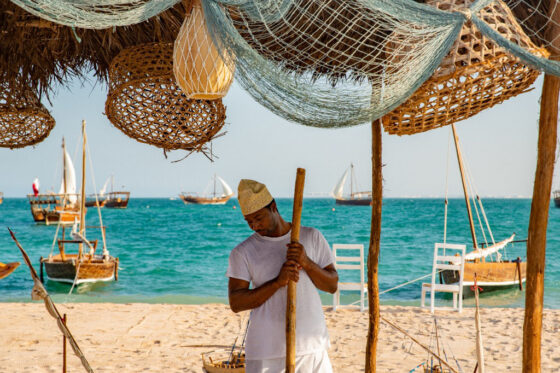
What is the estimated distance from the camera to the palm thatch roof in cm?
232

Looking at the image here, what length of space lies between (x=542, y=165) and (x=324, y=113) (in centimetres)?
73

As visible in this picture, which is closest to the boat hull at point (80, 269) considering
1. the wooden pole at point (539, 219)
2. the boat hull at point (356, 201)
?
the wooden pole at point (539, 219)

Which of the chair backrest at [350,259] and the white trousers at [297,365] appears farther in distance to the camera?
the chair backrest at [350,259]

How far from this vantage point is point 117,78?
2.12 m

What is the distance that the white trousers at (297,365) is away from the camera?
153 centimetres

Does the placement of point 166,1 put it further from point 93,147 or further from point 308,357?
point 93,147

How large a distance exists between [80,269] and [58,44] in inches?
322

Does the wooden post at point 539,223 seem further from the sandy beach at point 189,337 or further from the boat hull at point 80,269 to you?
the boat hull at point 80,269

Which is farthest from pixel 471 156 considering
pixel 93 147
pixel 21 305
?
pixel 21 305

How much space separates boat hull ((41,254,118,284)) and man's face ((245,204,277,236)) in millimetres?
9245

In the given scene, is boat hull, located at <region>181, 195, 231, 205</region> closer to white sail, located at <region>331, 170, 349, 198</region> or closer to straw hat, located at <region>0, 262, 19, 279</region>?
white sail, located at <region>331, 170, 349, 198</region>

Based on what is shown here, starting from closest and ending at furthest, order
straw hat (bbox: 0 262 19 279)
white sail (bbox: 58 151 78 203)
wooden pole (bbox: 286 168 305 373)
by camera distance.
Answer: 1. straw hat (bbox: 0 262 19 279)
2. wooden pole (bbox: 286 168 305 373)
3. white sail (bbox: 58 151 78 203)

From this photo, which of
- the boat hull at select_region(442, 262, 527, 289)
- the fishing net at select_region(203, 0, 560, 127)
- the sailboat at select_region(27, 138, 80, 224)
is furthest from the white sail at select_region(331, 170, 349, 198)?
the fishing net at select_region(203, 0, 560, 127)

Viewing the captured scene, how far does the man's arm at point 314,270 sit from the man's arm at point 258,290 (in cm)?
2
